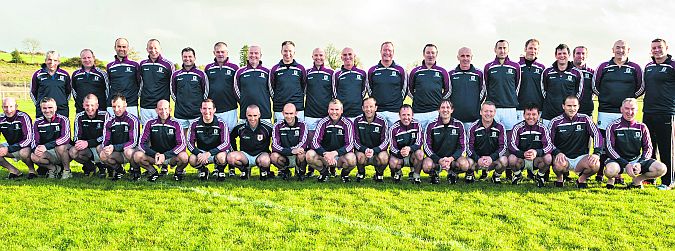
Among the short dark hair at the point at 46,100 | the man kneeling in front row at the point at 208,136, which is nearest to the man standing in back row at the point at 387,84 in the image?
the man kneeling in front row at the point at 208,136

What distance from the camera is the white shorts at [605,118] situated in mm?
7468

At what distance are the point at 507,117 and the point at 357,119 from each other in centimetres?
235

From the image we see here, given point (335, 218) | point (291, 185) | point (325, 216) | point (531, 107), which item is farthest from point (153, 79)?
point (531, 107)

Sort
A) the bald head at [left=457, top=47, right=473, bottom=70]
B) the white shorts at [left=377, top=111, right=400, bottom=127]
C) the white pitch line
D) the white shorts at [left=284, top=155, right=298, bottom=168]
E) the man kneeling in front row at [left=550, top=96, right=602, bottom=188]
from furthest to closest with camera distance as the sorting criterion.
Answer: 1. the white shorts at [left=377, top=111, right=400, bottom=127]
2. the bald head at [left=457, top=47, right=473, bottom=70]
3. the white shorts at [left=284, top=155, right=298, bottom=168]
4. the man kneeling in front row at [left=550, top=96, right=602, bottom=188]
5. the white pitch line

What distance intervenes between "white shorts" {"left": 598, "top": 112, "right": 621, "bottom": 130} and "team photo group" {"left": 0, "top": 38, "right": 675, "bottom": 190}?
0.02 m

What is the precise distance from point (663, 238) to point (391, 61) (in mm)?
4621

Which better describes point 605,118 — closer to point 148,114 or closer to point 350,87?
point 350,87

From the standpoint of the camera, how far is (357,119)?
7715 millimetres

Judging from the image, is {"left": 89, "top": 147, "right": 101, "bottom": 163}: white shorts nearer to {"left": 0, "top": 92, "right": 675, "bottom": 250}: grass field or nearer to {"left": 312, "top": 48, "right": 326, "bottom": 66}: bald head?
{"left": 0, "top": 92, "right": 675, "bottom": 250}: grass field

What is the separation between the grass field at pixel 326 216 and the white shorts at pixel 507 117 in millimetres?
1018

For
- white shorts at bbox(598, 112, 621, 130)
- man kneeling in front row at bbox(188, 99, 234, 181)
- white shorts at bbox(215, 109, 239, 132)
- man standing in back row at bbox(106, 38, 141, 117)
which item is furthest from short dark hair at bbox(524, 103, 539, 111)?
man standing in back row at bbox(106, 38, 141, 117)

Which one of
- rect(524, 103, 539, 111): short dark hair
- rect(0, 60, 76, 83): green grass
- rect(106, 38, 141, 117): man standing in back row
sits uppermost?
rect(0, 60, 76, 83): green grass

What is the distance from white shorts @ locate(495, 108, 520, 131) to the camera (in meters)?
7.84

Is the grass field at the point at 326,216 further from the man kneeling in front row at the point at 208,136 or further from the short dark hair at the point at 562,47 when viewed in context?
the short dark hair at the point at 562,47
